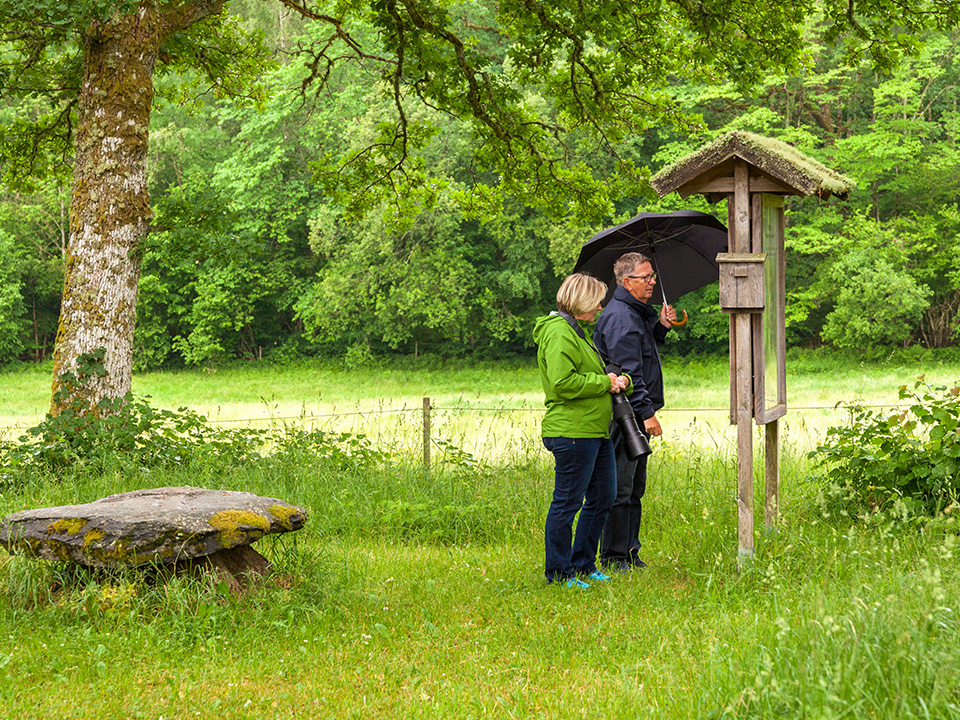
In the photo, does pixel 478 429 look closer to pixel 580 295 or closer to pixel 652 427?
pixel 652 427

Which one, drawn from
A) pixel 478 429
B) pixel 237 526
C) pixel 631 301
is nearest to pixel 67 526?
pixel 237 526

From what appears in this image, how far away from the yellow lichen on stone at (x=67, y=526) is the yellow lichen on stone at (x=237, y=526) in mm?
728

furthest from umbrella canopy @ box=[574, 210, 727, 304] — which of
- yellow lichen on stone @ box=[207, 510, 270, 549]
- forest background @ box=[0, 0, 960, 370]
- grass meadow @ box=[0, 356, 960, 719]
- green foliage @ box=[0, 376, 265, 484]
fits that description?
forest background @ box=[0, 0, 960, 370]

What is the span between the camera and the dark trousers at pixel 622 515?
6.16 meters

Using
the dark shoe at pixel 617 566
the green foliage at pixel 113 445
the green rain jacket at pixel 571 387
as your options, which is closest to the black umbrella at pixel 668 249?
the green rain jacket at pixel 571 387

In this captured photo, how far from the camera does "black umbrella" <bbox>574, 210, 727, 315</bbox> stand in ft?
21.7

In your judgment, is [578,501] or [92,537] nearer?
[92,537]

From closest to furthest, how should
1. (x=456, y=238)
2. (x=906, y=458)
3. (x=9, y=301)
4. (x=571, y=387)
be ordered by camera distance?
1. (x=571, y=387)
2. (x=906, y=458)
3. (x=456, y=238)
4. (x=9, y=301)

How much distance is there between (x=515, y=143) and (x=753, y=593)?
7.49 m

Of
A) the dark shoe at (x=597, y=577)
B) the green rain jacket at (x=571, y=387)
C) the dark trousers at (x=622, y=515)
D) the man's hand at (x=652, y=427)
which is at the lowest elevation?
the dark shoe at (x=597, y=577)

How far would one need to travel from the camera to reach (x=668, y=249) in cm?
698

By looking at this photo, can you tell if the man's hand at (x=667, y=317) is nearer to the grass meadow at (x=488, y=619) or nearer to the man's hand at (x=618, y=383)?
the man's hand at (x=618, y=383)

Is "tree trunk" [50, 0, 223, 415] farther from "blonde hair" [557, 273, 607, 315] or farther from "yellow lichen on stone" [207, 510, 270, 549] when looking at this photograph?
"blonde hair" [557, 273, 607, 315]

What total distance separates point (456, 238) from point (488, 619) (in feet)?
98.1
